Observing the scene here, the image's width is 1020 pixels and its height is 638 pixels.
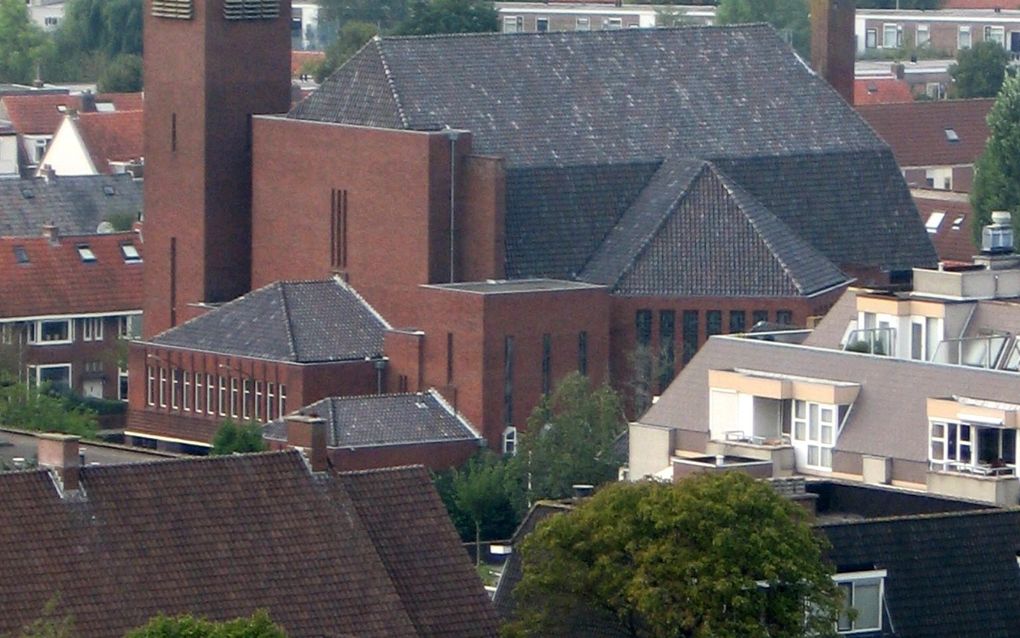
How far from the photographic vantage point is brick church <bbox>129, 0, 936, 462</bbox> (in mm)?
95250

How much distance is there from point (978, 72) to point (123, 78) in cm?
3360

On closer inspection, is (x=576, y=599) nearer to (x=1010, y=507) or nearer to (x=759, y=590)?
(x=759, y=590)

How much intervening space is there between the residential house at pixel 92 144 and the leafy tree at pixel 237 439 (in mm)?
50682

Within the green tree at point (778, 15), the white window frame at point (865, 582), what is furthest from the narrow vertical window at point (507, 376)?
the green tree at point (778, 15)

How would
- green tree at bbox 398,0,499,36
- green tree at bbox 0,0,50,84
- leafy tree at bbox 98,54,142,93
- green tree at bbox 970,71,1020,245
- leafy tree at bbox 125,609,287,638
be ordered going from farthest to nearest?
green tree at bbox 0,0,50,84 < leafy tree at bbox 98,54,142,93 < green tree at bbox 398,0,499,36 < green tree at bbox 970,71,1020,245 < leafy tree at bbox 125,609,287,638

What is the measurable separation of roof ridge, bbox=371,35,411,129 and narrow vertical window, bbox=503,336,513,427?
24.5 ft

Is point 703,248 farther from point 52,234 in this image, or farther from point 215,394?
point 52,234

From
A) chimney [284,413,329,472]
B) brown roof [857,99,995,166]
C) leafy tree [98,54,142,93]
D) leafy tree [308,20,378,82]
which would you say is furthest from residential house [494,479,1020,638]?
leafy tree [98,54,142,93]

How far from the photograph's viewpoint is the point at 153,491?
51656 millimetres

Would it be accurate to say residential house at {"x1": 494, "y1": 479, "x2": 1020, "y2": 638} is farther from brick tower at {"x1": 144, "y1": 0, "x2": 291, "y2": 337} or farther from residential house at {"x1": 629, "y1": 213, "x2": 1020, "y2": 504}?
brick tower at {"x1": 144, "y1": 0, "x2": 291, "y2": 337}

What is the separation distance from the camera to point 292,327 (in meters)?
96.1

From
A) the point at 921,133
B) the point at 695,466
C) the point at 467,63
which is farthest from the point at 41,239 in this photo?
the point at 695,466

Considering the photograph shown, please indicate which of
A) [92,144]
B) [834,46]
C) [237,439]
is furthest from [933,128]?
[237,439]

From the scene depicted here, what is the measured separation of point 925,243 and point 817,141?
383cm
